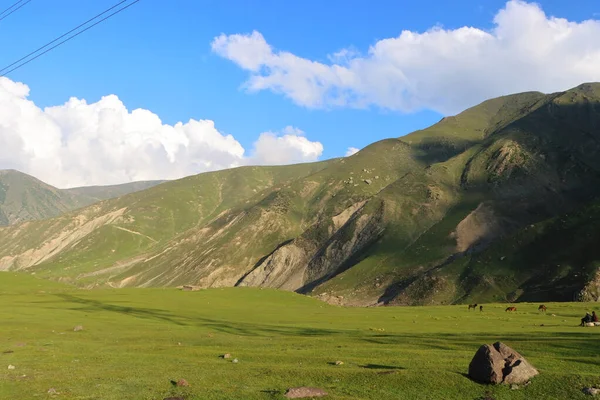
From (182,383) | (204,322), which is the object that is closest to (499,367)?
(182,383)

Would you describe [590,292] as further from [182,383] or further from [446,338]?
[182,383]

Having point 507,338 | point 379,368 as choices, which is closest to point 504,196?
point 507,338

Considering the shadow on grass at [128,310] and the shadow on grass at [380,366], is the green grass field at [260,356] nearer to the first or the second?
the shadow on grass at [380,366]

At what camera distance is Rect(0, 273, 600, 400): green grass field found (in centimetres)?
2177

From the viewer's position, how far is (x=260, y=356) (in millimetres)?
31594

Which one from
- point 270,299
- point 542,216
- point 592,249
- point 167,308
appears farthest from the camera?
point 542,216

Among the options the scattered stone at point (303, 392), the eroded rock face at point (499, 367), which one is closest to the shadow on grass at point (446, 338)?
the eroded rock face at point (499, 367)

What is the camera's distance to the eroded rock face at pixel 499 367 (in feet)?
71.7

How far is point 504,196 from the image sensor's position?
194 m

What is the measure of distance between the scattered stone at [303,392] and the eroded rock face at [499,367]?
7.31 m

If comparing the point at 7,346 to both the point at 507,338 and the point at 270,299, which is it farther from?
the point at 270,299

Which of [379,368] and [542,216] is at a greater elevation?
[542,216]

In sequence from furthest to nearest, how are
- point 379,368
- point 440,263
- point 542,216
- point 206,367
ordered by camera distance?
point 542,216 → point 440,263 → point 206,367 → point 379,368

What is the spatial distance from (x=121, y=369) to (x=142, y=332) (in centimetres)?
1988
